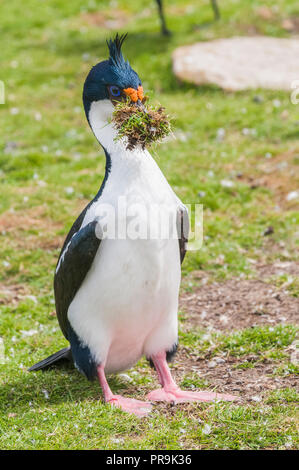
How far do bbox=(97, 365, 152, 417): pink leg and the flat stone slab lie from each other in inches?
285

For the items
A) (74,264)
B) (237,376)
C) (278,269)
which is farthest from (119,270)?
(278,269)

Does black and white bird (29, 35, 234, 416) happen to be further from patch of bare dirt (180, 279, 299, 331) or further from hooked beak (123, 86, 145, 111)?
patch of bare dirt (180, 279, 299, 331)

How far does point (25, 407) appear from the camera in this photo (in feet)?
16.2

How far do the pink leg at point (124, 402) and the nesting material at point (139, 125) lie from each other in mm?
1557

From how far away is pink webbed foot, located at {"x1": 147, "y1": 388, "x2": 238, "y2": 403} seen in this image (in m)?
4.78

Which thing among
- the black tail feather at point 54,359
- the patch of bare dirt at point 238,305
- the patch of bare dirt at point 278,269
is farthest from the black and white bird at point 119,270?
the patch of bare dirt at point 278,269

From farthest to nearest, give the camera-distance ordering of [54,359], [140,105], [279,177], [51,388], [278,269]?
[279,177] → [278,269] → [54,359] → [51,388] → [140,105]

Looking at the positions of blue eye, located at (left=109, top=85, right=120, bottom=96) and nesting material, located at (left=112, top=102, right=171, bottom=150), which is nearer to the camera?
nesting material, located at (left=112, top=102, right=171, bottom=150)

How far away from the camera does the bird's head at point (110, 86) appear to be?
15.4 ft

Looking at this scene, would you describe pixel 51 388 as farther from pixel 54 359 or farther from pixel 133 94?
pixel 133 94

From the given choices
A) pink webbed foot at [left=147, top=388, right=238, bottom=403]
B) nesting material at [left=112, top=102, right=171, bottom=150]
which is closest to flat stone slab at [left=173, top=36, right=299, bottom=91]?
nesting material at [left=112, top=102, right=171, bottom=150]

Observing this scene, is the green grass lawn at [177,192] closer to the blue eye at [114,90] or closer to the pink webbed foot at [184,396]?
the pink webbed foot at [184,396]

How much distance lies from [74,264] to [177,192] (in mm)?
3920

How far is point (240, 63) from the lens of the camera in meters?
11.8
